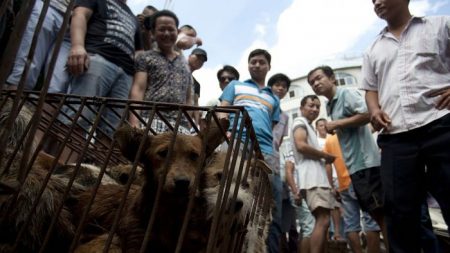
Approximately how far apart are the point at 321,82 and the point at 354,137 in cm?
90

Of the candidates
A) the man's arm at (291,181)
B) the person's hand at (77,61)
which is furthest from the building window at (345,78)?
the person's hand at (77,61)

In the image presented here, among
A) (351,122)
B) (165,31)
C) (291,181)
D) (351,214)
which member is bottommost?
(351,214)

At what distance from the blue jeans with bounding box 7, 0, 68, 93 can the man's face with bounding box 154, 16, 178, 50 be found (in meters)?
0.87

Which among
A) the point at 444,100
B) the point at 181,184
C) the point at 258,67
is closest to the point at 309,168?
the point at 258,67

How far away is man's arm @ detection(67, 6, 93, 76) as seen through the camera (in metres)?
2.84

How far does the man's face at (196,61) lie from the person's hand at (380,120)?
2.82 m

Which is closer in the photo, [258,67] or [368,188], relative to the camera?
[368,188]

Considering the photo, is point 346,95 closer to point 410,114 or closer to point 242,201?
point 410,114

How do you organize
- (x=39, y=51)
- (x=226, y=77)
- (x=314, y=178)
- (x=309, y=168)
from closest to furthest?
(x=39, y=51), (x=314, y=178), (x=309, y=168), (x=226, y=77)

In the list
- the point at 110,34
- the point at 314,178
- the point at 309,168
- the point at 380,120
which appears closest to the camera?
the point at 380,120

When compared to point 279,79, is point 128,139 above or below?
below

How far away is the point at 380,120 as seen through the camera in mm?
2709

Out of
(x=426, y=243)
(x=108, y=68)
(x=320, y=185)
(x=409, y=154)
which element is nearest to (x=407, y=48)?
(x=409, y=154)

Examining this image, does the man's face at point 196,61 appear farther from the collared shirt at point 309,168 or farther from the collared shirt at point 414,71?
the collared shirt at point 414,71
